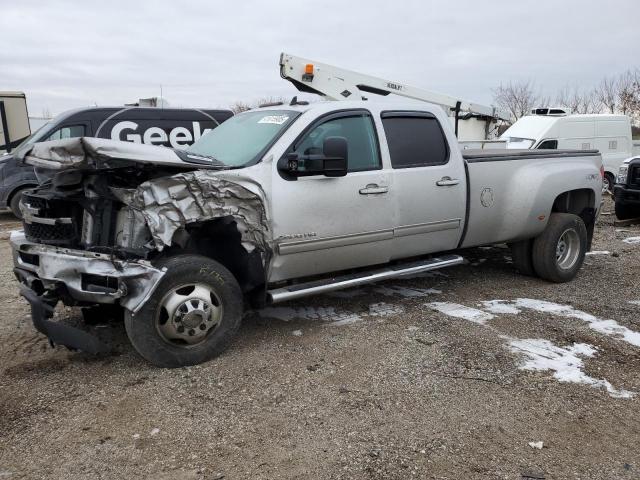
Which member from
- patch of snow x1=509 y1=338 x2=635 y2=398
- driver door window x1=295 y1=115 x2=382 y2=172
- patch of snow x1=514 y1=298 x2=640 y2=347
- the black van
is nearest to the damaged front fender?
driver door window x1=295 y1=115 x2=382 y2=172

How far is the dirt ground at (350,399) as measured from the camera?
2.84m

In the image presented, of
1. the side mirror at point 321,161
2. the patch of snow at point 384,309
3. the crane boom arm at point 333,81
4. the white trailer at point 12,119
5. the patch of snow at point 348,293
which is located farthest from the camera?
the white trailer at point 12,119

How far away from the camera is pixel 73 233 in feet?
12.9

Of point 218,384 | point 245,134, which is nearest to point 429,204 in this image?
point 245,134

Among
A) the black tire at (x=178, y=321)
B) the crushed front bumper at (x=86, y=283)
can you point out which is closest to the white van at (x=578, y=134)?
the black tire at (x=178, y=321)

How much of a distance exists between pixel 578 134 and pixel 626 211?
5.24 meters

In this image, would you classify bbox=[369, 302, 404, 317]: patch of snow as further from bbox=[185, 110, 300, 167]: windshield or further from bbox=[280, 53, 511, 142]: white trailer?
bbox=[280, 53, 511, 142]: white trailer

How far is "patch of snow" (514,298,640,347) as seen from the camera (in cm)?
457

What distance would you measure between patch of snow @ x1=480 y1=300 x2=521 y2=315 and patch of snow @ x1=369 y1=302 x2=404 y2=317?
84 centimetres

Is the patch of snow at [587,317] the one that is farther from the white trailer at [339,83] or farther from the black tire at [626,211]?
the black tire at [626,211]

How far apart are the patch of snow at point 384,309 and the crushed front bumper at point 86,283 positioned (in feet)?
7.22

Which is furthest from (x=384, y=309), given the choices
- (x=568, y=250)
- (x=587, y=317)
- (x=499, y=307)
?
(x=568, y=250)

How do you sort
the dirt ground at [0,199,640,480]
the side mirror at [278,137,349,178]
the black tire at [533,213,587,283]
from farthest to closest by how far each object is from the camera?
the black tire at [533,213,587,283], the side mirror at [278,137,349,178], the dirt ground at [0,199,640,480]

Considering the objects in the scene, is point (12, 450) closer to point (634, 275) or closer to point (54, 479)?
point (54, 479)
